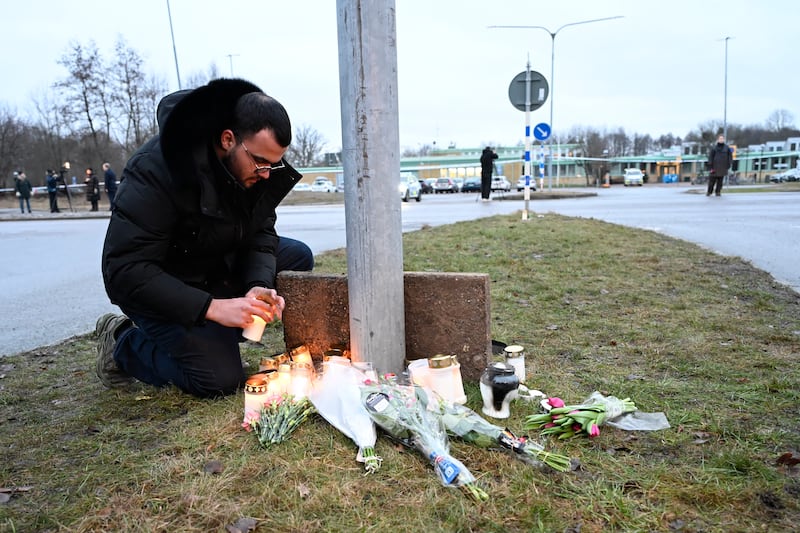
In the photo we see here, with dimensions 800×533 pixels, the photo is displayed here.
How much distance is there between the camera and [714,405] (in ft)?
7.71

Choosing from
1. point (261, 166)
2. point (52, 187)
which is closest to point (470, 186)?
point (52, 187)

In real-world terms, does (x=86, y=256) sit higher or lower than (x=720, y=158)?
lower

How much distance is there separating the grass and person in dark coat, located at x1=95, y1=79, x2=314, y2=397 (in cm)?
25

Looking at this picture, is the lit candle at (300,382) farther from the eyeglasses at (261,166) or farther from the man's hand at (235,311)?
the eyeglasses at (261,166)

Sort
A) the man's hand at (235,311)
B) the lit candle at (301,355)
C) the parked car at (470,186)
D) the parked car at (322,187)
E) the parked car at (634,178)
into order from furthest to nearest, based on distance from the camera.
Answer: the parked car at (634,178), the parked car at (322,187), the parked car at (470,186), the lit candle at (301,355), the man's hand at (235,311)

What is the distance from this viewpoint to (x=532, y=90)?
931cm

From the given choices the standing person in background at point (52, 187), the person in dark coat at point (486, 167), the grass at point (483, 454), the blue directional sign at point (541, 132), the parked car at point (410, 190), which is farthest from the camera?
the parked car at point (410, 190)

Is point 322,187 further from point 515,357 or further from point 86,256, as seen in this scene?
point 515,357

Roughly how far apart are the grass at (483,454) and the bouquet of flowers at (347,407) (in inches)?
1.9

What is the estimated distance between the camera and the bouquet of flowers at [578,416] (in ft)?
6.93

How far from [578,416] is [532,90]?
27.0ft

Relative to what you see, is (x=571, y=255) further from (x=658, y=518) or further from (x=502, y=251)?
(x=658, y=518)

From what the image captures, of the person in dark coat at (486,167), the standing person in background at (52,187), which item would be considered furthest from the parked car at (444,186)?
the standing person in background at (52,187)

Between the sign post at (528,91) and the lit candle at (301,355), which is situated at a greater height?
the sign post at (528,91)
